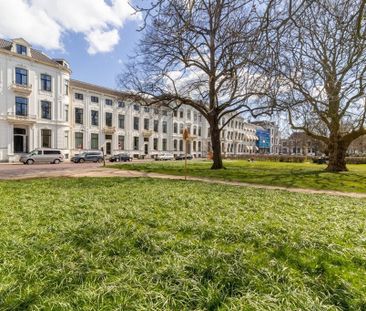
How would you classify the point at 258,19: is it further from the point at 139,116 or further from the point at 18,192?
the point at 139,116

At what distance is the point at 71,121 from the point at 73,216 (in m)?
41.4

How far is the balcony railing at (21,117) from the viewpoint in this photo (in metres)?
34.2

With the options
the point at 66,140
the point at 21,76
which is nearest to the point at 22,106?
the point at 21,76

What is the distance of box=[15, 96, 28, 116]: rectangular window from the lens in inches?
1396

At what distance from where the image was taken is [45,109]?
126 ft

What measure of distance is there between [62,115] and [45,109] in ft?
7.90

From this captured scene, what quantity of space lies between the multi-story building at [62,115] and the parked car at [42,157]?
4.47 m

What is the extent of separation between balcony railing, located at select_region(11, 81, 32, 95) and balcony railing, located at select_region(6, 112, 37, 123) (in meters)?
2.96

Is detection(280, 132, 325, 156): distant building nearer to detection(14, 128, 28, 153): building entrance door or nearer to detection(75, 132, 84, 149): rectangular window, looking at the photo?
detection(75, 132, 84, 149): rectangular window

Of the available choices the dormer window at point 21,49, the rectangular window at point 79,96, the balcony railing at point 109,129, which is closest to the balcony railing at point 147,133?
the balcony railing at point 109,129

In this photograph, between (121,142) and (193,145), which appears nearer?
(121,142)

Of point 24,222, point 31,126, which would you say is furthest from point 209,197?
point 31,126

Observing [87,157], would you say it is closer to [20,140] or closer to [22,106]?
[20,140]

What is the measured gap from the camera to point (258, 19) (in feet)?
17.0
